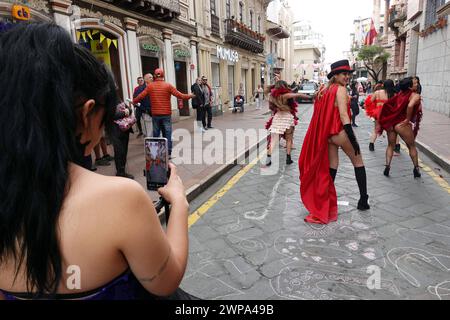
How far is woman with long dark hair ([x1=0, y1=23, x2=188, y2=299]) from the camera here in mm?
746

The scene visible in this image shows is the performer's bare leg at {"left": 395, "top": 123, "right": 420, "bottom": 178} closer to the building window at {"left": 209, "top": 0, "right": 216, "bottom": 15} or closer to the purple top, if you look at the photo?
the purple top

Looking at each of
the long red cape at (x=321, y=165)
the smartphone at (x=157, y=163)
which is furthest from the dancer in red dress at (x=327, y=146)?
the smartphone at (x=157, y=163)

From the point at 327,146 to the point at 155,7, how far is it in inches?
426

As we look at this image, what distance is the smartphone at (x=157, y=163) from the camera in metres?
1.50

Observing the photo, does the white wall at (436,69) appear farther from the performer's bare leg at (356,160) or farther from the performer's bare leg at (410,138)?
the performer's bare leg at (356,160)

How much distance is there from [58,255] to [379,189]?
194 inches

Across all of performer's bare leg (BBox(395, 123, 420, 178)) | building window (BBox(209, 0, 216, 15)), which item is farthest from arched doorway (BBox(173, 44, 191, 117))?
performer's bare leg (BBox(395, 123, 420, 178))

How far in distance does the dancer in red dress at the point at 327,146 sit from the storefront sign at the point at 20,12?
6.53 meters

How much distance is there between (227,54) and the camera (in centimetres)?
2141

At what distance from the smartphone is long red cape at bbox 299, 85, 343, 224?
106 inches

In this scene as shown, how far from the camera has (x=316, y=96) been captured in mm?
4078
